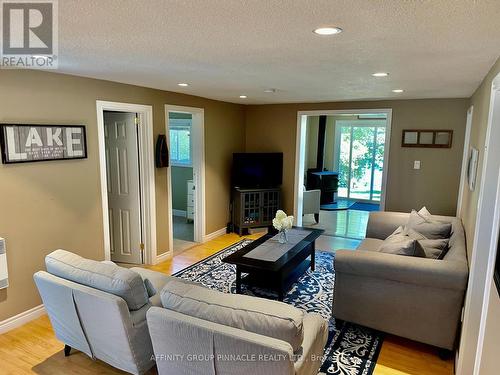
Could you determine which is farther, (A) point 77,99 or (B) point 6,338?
(A) point 77,99

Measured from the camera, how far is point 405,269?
262 centimetres

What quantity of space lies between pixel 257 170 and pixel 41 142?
11.9 feet

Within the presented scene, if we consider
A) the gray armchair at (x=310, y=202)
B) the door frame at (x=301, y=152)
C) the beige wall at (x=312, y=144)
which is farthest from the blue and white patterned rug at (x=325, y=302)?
the beige wall at (x=312, y=144)

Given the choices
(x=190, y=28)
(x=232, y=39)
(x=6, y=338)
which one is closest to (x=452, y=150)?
(x=232, y=39)

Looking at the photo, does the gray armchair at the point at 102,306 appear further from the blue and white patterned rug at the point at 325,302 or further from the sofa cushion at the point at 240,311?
the blue and white patterned rug at the point at 325,302

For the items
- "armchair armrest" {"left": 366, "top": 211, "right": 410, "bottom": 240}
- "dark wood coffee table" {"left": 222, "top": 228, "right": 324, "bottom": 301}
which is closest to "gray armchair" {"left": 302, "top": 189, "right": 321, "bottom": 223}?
"armchair armrest" {"left": 366, "top": 211, "right": 410, "bottom": 240}

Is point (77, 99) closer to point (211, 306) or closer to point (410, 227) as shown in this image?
point (211, 306)

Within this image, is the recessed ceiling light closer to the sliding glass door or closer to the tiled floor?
the tiled floor

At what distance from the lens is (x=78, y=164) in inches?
136

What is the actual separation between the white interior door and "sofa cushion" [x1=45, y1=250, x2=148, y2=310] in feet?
6.81

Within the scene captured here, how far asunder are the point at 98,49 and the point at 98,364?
2.31 m

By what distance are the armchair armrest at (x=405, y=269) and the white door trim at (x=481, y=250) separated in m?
0.21

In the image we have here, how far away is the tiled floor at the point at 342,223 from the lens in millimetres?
6241

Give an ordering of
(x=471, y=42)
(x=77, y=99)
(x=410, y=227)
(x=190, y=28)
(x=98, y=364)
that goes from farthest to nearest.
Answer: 1. (x=410, y=227)
2. (x=77, y=99)
3. (x=98, y=364)
4. (x=471, y=42)
5. (x=190, y=28)
